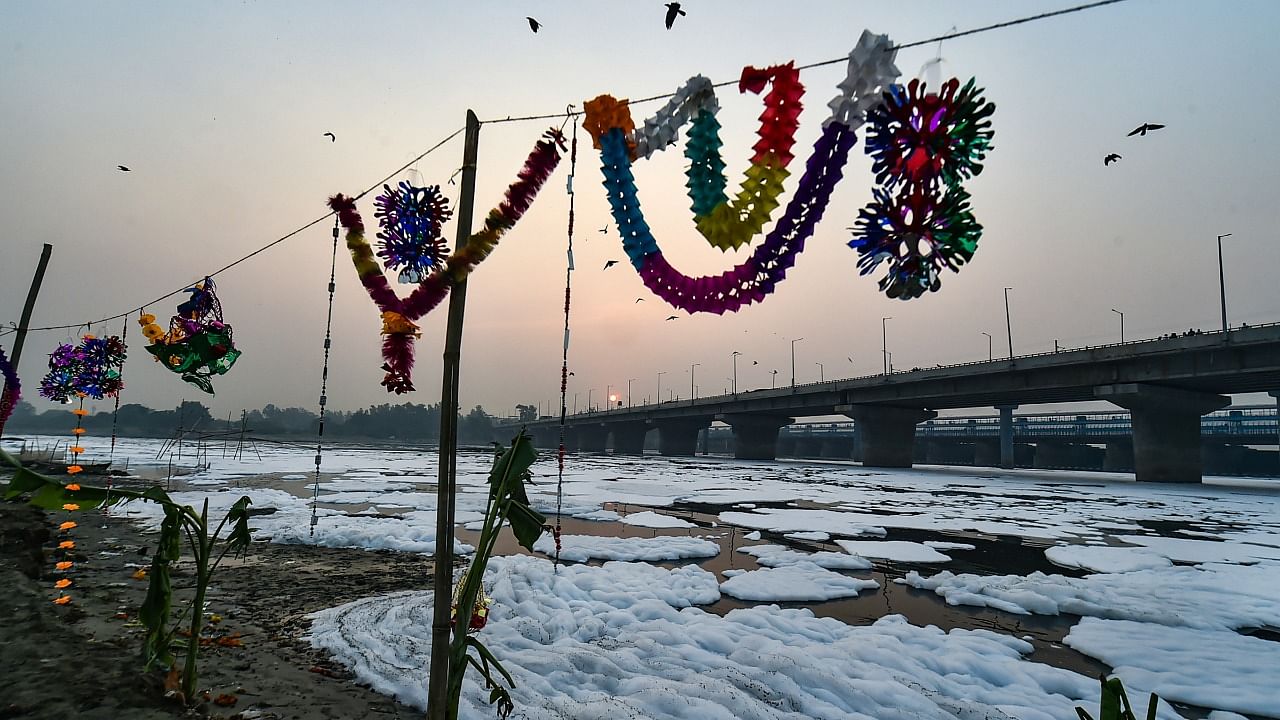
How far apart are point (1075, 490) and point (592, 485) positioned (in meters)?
23.0

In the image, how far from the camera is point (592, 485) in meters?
26.4

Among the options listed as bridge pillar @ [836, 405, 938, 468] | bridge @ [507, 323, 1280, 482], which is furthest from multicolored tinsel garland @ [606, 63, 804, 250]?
bridge pillar @ [836, 405, 938, 468]

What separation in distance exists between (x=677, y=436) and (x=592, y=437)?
95.3 feet

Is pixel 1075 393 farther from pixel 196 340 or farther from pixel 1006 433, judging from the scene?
pixel 196 340

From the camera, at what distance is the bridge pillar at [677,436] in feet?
274

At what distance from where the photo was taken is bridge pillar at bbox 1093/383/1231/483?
34094mm

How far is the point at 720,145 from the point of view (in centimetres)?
492

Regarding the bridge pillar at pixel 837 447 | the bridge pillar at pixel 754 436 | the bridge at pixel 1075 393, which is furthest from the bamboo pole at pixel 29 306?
the bridge pillar at pixel 837 447

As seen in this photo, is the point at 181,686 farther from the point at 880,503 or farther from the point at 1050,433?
the point at 1050,433

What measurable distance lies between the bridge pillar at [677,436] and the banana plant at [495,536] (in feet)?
260

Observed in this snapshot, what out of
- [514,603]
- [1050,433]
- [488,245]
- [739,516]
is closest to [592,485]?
[739,516]

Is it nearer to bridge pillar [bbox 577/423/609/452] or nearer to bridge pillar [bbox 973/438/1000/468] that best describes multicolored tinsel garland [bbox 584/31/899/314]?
bridge pillar [bbox 973/438/1000/468]

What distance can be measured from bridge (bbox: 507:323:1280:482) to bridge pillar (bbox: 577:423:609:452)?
1661 inches

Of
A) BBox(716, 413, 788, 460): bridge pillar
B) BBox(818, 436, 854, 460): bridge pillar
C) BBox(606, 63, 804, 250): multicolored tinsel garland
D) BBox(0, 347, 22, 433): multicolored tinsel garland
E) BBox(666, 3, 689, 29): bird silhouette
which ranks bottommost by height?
BBox(818, 436, 854, 460): bridge pillar
